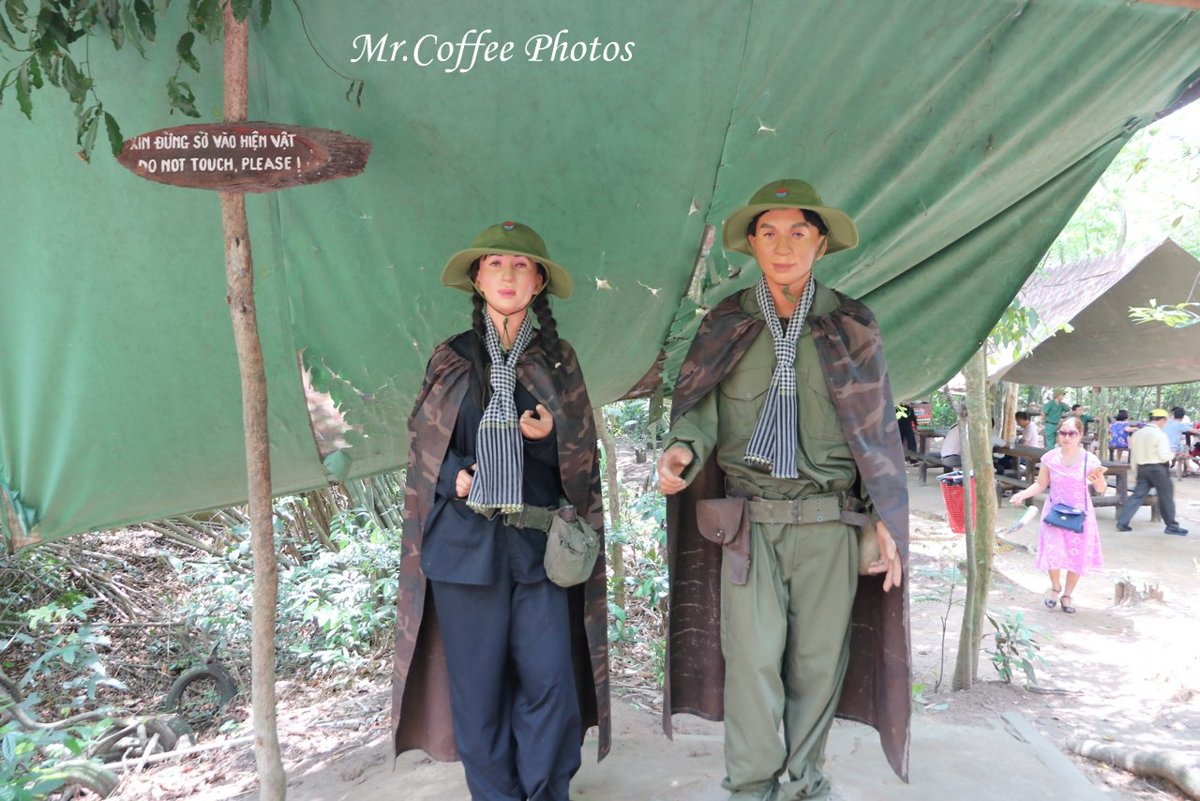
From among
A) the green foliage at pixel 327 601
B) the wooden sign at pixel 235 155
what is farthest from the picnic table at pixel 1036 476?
the wooden sign at pixel 235 155

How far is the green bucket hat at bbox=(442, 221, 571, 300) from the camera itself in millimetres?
2301

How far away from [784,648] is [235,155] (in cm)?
198

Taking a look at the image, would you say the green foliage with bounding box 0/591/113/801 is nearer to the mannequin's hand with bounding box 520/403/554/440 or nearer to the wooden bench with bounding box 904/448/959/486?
the mannequin's hand with bounding box 520/403/554/440

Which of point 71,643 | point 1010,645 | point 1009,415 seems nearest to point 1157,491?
point 1009,415

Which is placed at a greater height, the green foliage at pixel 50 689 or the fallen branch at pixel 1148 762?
the green foliage at pixel 50 689

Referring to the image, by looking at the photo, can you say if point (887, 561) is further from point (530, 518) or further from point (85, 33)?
point (85, 33)

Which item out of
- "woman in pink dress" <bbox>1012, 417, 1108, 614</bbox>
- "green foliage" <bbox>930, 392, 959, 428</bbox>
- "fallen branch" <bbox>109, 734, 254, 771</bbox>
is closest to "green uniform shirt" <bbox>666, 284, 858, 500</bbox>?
"fallen branch" <bbox>109, 734, 254, 771</bbox>

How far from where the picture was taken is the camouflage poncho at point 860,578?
2.30 metres

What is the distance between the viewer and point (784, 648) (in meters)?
2.41

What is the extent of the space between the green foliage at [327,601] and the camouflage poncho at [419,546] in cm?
252

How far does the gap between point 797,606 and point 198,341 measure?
197 centimetres

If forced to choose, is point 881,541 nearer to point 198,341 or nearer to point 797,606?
point 797,606

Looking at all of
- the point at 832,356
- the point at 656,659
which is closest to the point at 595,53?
the point at 832,356

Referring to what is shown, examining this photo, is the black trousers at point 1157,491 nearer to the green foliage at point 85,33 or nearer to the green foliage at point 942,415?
the green foliage at point 942,415
